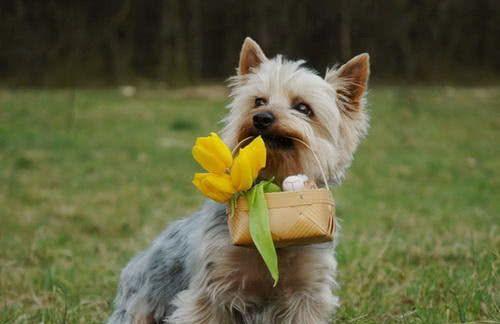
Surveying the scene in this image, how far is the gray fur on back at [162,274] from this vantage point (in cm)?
362

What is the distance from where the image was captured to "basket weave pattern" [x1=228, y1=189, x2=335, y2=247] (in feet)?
9.39

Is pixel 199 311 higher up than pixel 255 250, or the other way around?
pixel 255 250

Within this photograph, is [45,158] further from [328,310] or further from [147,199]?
[328,310]

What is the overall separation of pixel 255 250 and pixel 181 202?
5180mm

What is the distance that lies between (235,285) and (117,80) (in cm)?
1944

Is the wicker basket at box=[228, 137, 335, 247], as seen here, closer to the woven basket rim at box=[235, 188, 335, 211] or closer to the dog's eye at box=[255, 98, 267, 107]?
the woven basket rim at box=[235, 188, 335, 211]

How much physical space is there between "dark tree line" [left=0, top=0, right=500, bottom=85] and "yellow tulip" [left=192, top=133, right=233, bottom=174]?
18.8 m

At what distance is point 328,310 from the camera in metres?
3.48

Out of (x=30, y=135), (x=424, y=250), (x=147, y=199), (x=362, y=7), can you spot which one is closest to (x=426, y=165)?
(x=147, y=199)

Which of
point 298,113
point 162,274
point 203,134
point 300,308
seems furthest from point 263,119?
point 203,134

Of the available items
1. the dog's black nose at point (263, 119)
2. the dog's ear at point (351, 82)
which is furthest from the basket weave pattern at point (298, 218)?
the dog's ear at point (351, 82)

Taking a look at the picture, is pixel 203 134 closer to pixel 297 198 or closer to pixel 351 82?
pixel 351 82

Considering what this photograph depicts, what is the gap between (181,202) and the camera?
841cm

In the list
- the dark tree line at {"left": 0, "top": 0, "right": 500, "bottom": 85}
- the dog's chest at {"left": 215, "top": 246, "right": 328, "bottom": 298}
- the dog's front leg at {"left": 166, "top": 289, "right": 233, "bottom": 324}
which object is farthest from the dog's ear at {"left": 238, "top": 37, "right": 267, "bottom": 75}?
the dark tree line at {"left": 0, "top": 0, "right": 500, "bottom": 85}
